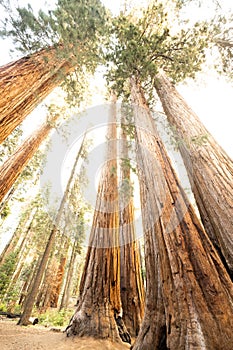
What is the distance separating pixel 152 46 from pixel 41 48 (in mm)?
2473

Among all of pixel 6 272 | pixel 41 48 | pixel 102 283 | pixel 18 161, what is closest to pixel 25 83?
pixel 41 48

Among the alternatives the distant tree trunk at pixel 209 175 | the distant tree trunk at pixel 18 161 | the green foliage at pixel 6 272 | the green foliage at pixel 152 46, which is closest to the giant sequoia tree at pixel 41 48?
the green foliage at pixel 152 46

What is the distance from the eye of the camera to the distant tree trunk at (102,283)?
2.98 m

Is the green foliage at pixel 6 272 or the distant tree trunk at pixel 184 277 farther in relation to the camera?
the green foliage at pixel 6 272

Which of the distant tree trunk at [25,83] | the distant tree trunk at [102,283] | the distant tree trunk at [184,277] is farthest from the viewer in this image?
the distant tree trunk at [25,83]

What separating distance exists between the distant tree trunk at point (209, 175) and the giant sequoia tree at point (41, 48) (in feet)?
7.98

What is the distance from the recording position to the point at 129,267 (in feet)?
14.4

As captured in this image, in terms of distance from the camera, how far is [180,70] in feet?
16.5

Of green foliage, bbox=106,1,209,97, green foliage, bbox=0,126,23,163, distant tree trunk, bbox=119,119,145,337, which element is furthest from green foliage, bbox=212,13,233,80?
green foliage, bbox=0,126,23,163

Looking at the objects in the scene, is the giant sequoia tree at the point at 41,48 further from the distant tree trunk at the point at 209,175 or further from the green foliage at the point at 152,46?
the distant tree trunk at the point at 209,175

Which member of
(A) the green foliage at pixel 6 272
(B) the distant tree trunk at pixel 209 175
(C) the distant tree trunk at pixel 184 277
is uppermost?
(A) the green foliage at pixel 6 272

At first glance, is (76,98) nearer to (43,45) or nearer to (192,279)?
(43,45)

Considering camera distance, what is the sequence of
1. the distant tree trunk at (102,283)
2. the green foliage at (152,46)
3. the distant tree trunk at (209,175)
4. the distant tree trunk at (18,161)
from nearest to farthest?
the distant tree trunk at (209,175)
the distant tree trunk at (102,283)
the green foliage at (152,46)
the distant tree trunk at (18,161)

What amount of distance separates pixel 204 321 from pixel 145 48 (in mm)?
4841
